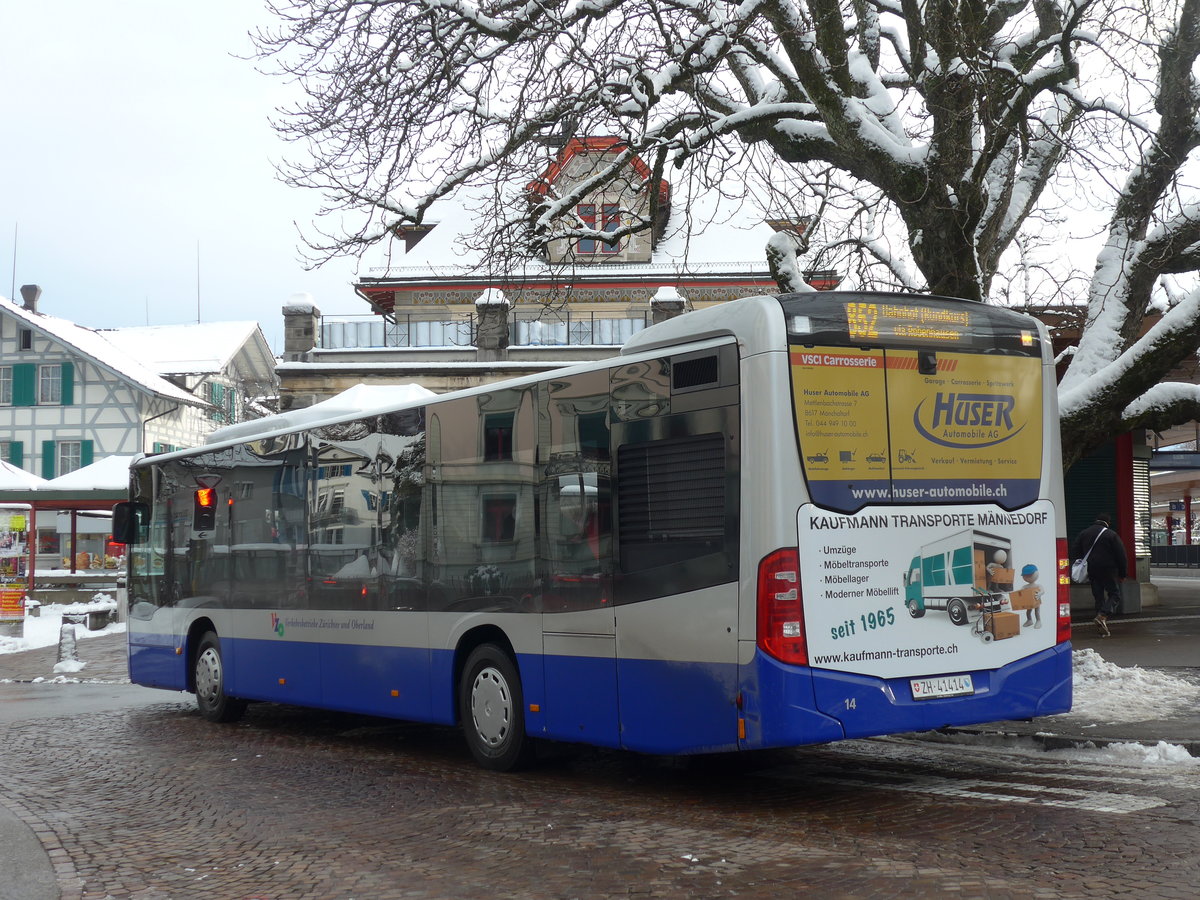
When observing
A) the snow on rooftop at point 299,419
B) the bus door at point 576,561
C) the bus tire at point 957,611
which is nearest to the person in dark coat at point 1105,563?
the snow on rooftop at point 299,419

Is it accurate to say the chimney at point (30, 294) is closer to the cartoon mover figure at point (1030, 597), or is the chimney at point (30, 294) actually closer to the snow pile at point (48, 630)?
the snow pile at point (48, 630)

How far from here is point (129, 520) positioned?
50.9ft

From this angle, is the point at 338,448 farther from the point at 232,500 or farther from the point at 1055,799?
the point at 1055,799

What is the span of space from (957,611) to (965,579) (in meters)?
0.21

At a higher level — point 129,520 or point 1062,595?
point 129,520

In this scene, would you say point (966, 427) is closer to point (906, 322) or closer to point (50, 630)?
point (906, 322)

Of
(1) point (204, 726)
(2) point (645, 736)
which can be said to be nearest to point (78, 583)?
(1) point (204, 726)

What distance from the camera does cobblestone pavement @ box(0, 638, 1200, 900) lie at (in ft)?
20.7

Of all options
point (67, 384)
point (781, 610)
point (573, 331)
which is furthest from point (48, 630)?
point (781, 610)

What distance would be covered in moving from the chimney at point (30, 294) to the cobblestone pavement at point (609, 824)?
53.7 meters

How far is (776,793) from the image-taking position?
8.73 metres

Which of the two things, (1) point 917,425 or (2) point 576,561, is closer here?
(1) point 917,425

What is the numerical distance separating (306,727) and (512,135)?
251 inches

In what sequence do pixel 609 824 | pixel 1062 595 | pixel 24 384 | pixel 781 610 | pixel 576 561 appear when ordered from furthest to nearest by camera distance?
pixel 24 384
pixel 576 561
pixel 1062 595
pixel 609 824
pixel 781 610
